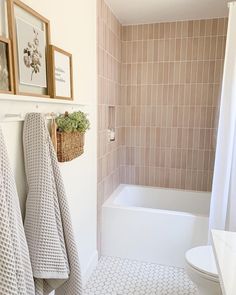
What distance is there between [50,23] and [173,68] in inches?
69.3

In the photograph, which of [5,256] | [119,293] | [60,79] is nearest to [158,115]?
[60,79]

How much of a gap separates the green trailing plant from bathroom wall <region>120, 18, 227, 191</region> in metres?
1.54

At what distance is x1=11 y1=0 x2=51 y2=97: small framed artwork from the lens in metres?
1.19

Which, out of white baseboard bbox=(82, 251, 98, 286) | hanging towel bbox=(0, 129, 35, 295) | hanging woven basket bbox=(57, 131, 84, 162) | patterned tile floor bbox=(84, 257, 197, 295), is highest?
hanging woven basket bbox=(57, 131, 84, 162)

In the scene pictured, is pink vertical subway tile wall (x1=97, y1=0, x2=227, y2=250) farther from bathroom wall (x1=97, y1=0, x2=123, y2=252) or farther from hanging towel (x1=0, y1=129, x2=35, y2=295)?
hanging towel (x1=0, y1=129, x2=35, y2=295)

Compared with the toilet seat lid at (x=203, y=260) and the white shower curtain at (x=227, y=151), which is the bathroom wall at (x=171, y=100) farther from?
the toilet seat lid at (x=203, y=260)

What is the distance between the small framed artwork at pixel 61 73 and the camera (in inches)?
58.6

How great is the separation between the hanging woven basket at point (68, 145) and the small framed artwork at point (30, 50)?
10.0 inches

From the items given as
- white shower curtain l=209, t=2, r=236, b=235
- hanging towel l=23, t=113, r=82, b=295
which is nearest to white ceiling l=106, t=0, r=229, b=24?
white shower curtain l=209, t=2, r=236, b=235

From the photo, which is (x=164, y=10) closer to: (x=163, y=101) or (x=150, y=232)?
(x=163, y=101)

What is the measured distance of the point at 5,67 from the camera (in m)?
1.12

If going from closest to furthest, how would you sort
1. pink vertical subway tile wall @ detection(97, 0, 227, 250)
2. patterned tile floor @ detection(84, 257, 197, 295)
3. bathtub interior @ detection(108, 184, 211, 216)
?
patterned tile floor @ detection(84, 257, 197, 295), pink vertical subway tile wall @ detection(97, 0, 227, 250), bathtub interior @ detection(108, 184, 211, 216)

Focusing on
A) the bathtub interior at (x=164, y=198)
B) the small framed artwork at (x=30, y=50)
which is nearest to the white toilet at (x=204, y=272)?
the bathtub interior at (x=164, y=198)

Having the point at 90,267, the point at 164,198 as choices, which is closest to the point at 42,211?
the point at 90,267
